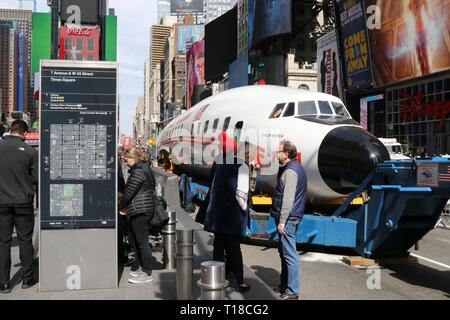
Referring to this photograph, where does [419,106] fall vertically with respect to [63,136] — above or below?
above

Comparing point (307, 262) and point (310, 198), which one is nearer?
point (307, 262)

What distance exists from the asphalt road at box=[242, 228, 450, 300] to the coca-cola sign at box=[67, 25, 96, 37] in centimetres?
5226

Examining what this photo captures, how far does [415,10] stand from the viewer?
85.6 feet

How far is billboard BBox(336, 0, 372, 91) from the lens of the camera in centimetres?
3134

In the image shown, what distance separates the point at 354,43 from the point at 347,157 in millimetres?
26552

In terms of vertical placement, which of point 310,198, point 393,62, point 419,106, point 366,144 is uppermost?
point 393,62

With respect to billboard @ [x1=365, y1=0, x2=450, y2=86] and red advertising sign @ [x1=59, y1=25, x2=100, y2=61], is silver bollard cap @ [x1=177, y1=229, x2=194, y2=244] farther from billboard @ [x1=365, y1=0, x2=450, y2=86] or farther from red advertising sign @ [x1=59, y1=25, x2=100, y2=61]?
red advertising sign @ [x1=59, y1=25, x2=100, y2=61]

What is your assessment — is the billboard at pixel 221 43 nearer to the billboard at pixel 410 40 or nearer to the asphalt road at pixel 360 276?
the billboard at pixel 410 40

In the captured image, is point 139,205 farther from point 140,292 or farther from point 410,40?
point 410,40

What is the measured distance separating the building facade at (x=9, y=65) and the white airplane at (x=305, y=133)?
162 m

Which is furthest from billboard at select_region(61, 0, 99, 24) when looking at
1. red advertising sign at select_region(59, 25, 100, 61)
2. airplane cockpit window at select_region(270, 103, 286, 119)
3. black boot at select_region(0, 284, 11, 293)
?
black boot at select_region(0, 284, 11, 293)

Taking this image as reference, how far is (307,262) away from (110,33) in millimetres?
72594
